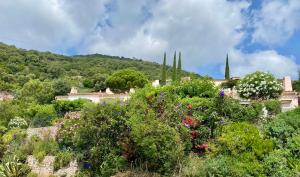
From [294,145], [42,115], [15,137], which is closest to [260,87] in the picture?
[294,145]

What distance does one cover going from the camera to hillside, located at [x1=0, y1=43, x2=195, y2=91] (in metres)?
59.6

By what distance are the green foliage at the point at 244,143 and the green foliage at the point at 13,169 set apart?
906cm

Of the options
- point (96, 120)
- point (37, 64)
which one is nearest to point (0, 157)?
point (96, 120)

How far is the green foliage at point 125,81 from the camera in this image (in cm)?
4941

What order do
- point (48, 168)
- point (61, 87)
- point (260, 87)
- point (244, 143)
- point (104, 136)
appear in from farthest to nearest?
point (61, 87), point (260, 87), point (48, 168), point (104, 136), point (244, 143)

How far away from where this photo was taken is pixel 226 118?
16031 millimetres

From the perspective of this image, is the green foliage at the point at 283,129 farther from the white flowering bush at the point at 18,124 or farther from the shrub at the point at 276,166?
the white flowering bush at the point at 18,124

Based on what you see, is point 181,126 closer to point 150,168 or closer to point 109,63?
point 150,168

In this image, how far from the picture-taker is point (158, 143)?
1348cm

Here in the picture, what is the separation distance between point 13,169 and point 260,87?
14.9 m

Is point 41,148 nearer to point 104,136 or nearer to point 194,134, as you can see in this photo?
point 104,136

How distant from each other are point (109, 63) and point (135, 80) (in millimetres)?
35845

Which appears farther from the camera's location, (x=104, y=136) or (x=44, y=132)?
(x=44, y=132)

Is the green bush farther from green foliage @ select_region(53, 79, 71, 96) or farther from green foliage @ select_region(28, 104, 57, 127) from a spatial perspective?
green foliage @ select_region(53, 79, 71, 96)
